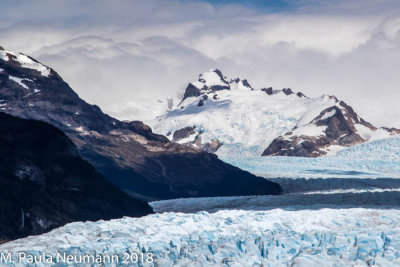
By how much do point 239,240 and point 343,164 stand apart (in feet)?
330

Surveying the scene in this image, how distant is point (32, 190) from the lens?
271 feet

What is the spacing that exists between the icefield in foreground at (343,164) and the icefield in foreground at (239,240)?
68.8 metres

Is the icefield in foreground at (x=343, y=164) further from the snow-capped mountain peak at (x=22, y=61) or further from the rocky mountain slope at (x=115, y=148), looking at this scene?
the snow-capped mountain peak at (x=22, y=61)

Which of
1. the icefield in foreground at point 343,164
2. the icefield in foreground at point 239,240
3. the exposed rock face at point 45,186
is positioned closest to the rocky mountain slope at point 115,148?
the icefield in foreground at point 343,164

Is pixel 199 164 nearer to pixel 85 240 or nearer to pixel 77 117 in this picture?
pixel 77 117

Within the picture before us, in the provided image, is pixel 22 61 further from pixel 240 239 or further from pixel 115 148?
pixel 240 239

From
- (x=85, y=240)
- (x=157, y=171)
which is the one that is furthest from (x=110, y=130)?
(x=85, y=240)

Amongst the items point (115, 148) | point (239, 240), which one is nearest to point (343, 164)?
point (115, 148)

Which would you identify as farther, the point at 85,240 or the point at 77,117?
the point at 77,117

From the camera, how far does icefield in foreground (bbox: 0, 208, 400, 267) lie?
50094mm

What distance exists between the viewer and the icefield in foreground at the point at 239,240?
50.1m

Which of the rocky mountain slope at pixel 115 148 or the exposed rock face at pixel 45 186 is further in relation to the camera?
the rocky mountain slope at pixel 115 148

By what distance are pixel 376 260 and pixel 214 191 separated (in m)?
116

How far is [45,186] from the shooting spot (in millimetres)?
87000
